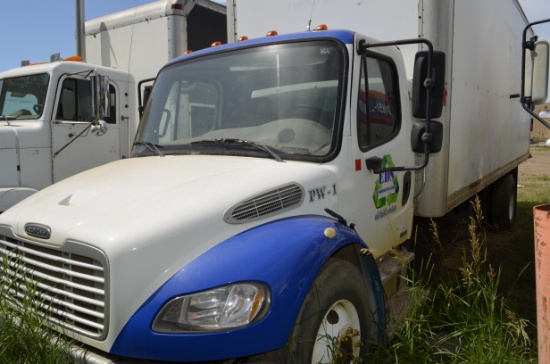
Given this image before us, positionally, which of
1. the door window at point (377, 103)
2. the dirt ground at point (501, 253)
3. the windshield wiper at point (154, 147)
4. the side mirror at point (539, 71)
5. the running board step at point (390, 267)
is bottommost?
the dirt ground at point (501, 253)

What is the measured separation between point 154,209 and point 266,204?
0.59 metres

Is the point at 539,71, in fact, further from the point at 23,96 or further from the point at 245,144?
the point at 23,96

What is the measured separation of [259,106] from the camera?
10.1ft

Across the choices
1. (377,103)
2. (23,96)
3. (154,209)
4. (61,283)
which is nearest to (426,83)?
(377,103)

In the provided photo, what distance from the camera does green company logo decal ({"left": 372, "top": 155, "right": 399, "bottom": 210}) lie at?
3.39 metres

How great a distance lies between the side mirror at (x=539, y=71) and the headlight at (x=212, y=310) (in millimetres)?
3464

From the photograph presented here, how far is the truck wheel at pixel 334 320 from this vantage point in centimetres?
221

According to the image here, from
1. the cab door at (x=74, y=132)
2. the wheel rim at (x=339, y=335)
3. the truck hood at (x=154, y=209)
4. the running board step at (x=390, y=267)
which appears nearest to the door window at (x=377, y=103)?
the truck hood at (x=154, y=209)

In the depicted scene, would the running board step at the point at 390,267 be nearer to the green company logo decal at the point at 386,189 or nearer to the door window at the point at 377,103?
the green company logo decal at the point at 386,189

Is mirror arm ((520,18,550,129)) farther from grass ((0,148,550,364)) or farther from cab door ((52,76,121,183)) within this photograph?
cab door ((52,76,121,183))

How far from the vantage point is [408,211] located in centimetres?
396

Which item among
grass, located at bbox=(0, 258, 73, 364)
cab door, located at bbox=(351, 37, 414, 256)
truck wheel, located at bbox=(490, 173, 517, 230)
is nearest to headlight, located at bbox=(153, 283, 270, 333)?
grass, located at bbox=(0, 258, 73, 364)

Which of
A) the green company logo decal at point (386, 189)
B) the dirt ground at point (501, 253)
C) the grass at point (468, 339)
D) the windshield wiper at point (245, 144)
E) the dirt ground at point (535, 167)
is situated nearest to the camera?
the grass at point (468, 339)

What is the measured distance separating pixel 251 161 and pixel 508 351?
1.84 meters
